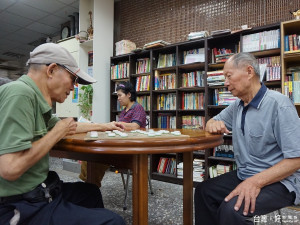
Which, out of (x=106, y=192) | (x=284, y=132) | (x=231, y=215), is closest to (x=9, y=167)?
(x=231, y=215)

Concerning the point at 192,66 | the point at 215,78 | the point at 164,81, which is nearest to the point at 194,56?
the point at 192,66

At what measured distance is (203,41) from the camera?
3018 millimetres

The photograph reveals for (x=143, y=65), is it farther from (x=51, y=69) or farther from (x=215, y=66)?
(x=51, y=69)

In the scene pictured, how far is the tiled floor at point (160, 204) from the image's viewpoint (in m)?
1.92

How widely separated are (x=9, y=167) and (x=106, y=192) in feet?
7.13

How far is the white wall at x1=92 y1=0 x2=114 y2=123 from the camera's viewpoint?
3.86m

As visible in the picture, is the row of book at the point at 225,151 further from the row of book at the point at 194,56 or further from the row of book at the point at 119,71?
the row of book at the point at 119,71

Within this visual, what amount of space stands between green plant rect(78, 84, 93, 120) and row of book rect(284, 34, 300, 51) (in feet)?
9.61

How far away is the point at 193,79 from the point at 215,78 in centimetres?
41

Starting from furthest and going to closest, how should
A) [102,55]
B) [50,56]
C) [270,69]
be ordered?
[102,55] < [270,69] < [50,56]

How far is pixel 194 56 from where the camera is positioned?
312 centimetres

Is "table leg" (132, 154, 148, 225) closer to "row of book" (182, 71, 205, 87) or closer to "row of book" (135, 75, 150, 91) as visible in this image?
"row of book" (182, 71, 205, 87)

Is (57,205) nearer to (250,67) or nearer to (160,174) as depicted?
(250,67)

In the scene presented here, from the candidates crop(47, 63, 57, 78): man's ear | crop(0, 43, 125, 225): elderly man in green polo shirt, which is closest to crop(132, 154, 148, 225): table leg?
crop(0, 43, 125, 225): elderly man in green polo shirt
